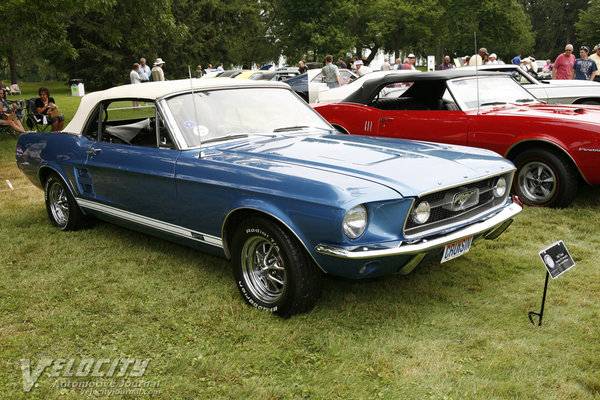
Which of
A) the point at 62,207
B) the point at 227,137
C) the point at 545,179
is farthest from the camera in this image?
the point at 545,179

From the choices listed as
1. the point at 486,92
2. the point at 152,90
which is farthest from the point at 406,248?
the point at 486,92

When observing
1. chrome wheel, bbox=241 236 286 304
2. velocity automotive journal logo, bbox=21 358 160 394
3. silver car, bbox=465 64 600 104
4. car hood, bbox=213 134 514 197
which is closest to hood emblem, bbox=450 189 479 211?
car hood, bbox=213 134 514 197

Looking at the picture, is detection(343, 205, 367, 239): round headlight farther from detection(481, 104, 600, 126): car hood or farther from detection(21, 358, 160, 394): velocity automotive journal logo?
detection(481, 104, 600, 126): car hood

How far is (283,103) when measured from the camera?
4.80 m

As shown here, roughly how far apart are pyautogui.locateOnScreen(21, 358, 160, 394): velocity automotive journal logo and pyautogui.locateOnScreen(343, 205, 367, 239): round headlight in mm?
1358

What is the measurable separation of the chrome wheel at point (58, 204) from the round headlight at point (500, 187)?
420 centimetres

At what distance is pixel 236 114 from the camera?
439 cm

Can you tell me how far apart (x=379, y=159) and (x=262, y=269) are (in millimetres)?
1106

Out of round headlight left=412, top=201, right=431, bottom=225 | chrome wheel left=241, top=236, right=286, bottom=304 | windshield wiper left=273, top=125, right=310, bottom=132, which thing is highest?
windshield wiper left=273, top=125, right=310, bottom=132

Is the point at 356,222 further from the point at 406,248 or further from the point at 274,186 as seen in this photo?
the point at 274,186

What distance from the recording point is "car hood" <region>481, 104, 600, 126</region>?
221 inches

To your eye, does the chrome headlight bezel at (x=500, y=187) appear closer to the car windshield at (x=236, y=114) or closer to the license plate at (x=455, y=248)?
the license plate at (x=455, y=248)

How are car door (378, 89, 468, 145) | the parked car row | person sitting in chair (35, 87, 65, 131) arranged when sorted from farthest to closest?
person sitting in chair (35, 87, 65, 131)
car door (378, 89, 468, 145)
the parked car row

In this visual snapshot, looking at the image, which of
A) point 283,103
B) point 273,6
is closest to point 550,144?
point 283,103
